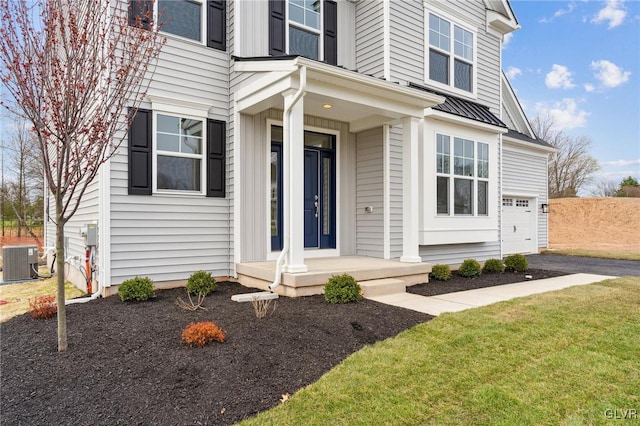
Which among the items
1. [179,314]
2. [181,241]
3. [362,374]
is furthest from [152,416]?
[181,241]

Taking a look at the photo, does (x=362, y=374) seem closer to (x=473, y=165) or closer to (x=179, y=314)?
(x=179, y=314)

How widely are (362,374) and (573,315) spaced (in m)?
3.19

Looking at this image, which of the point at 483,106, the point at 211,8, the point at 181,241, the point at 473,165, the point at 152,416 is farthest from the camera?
the point at 483,106

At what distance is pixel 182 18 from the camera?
6.48 metres

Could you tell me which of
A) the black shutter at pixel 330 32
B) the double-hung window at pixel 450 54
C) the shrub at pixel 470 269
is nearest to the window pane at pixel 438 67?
the double-hung window at pixel 450 54

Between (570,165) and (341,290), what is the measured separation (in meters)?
32.1

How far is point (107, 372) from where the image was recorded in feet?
9.97

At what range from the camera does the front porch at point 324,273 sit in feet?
17.9

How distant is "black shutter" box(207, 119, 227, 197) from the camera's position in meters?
6.59

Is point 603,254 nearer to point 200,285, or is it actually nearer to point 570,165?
point 200,285

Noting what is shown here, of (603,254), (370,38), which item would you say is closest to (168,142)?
(370,38)

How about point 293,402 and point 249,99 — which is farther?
point 249,99

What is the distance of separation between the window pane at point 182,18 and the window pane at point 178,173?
2115 mm

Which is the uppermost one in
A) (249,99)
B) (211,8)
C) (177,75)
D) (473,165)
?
(211,8)
